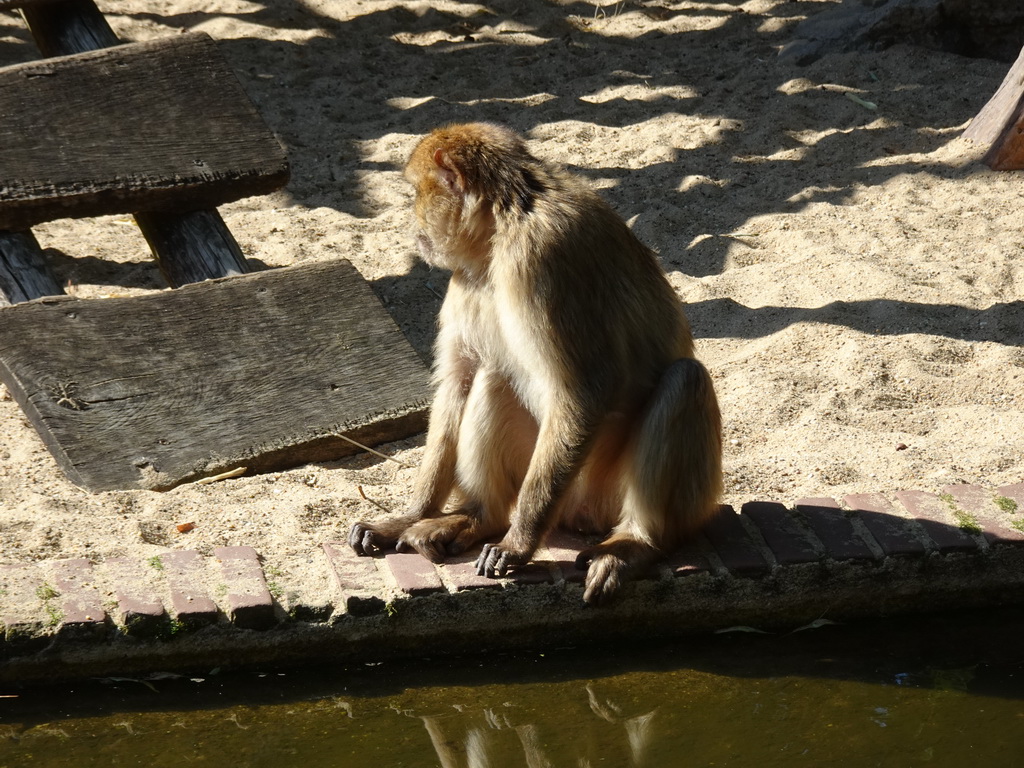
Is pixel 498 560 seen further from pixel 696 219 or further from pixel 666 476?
pixel 696 219

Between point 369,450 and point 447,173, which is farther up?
point 447,173

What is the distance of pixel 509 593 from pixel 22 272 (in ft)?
8.07

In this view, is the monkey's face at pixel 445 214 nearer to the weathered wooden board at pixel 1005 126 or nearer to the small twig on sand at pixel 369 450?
the small twig on sand at pixel 369 450

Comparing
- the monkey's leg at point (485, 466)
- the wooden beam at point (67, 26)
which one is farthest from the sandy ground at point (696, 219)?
the wooden beam at point (67, 26)

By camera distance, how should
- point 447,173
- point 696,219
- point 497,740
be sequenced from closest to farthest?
point 497,740 → point 447,173 → point 696,219

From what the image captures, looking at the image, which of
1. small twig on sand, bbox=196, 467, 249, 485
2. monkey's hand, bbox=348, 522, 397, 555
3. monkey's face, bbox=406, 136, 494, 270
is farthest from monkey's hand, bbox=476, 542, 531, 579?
small twig on sand, bbox=196, 467, 249, 485

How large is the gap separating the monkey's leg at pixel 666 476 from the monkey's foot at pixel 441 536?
351 millimetres

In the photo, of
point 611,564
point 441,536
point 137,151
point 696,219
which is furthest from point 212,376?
point 696,219

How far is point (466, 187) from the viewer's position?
3.16m

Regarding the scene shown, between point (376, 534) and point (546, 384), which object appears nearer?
point (546, 384)

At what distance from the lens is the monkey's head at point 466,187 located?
10.3 feet

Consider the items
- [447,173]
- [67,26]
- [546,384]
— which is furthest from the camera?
[67,26]

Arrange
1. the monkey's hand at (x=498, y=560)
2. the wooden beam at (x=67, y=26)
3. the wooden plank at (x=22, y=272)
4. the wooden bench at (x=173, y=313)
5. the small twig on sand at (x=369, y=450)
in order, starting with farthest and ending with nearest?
the wooden beam at (x=67, y=26) → the wooden plank at (x=22, y=272) → the small twig on sand at (x=369, y=450) → the wooden bench at (x=173, y=313) → the monkey's hand at (x=498, y=560)

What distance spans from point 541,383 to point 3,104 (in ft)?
8.76
